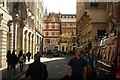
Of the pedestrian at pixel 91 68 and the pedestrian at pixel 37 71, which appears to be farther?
the pedestrian at pixel 91 68

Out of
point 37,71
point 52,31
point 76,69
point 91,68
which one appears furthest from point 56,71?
point 52,31

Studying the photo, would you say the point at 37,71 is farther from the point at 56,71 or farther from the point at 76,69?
the point at 56,71

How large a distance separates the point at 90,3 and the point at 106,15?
3.81 metres

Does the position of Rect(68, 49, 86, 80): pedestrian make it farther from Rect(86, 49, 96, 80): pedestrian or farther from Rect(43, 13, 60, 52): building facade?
Rect(43, 13, 60, 52): building facade

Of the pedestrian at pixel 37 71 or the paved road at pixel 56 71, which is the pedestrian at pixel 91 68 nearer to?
the pedestrian at pixel 37 71

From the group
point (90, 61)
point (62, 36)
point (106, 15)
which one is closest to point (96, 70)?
point (90, 61)

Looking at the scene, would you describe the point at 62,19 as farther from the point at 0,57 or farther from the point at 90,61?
the point at 90,61

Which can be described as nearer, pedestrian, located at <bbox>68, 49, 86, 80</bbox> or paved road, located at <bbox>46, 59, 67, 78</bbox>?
pedestrian, located at <bbox>68, 49, 86, 80</bbox>

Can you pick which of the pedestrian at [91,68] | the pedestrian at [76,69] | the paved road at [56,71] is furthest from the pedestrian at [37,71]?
the paved road at [56,71]

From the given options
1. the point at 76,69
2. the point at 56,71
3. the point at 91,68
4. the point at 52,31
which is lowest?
the point at 56,71

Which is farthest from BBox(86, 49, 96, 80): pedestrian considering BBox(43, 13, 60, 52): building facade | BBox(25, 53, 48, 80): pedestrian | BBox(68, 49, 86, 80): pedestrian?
BBox(43, 13, 60, 52): building facade

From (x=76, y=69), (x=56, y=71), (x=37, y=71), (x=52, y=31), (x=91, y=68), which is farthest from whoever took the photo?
(x=52, y=31)

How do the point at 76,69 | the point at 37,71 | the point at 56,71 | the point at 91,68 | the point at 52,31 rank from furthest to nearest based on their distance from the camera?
the point at 52,31 < the point at 56,71 < the point at 91,68 < the point at 76,69 < the point at 37,71

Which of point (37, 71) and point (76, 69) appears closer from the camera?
point (37, 71)
